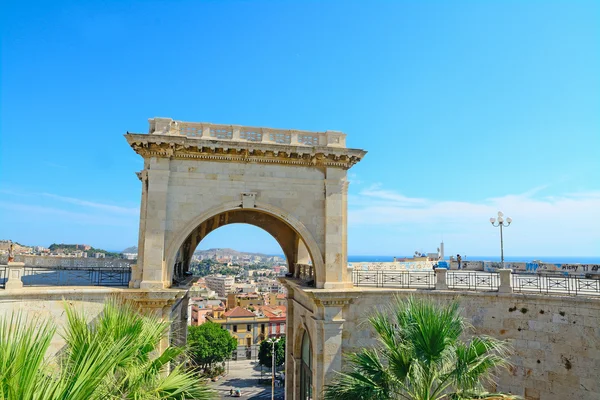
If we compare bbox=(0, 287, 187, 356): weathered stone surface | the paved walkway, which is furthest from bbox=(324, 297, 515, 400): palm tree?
the paved walkway

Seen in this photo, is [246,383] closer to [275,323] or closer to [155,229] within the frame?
[275,323]

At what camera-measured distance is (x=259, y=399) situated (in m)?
47.4

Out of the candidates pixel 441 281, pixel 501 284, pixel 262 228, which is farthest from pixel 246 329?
pixel 501 284

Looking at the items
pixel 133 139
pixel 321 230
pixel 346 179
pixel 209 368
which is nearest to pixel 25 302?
pixel 133 139

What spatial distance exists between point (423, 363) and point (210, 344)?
174 feet

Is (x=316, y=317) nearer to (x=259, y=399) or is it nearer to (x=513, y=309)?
(x=513, y=309)

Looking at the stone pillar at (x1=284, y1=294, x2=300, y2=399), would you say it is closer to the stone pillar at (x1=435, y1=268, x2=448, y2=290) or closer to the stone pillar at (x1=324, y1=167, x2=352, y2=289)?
the stone pillar at (x1=324, y1=167, x2=352, y2=289)

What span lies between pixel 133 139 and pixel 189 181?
2.29 metres

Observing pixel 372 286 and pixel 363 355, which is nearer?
pixel 363 355

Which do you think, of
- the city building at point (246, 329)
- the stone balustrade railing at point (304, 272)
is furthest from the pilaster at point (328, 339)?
the city building at point (246, 329)

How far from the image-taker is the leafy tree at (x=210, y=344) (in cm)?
5412

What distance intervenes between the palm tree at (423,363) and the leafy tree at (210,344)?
5062 centimetres

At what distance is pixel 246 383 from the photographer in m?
56.0

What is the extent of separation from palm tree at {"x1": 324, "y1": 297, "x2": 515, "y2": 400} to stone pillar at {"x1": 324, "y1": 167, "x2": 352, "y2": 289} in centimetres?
572
